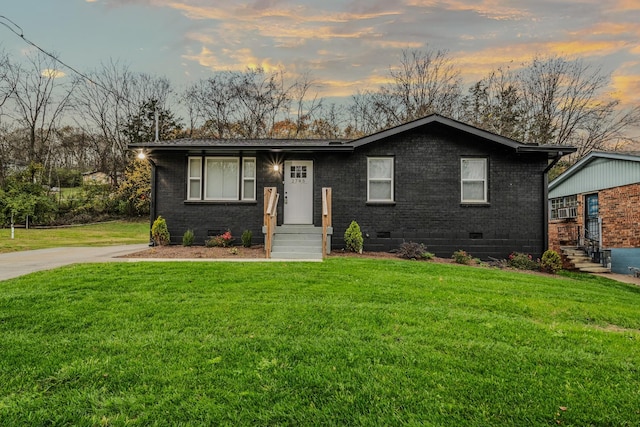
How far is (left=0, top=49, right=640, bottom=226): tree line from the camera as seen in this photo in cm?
2617

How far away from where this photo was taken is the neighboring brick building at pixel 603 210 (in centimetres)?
1229

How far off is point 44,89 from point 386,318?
Answer: 34824 mm

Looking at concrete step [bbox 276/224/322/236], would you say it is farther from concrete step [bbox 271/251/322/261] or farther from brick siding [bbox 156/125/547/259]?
concrete step [bbox 271/251/322/261]

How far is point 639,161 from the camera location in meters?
12.0

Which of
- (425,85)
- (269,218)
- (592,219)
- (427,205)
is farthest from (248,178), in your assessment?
(425,85)

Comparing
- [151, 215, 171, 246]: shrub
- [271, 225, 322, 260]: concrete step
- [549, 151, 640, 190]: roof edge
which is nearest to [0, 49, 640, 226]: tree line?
[549, 151, 640, 190]: roof edge

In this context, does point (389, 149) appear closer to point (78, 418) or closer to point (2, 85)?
point (78, 418)

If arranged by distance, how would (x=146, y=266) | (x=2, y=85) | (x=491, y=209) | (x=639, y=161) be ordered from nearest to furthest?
(x=146, y=266)
(x=491, y=209)
(x=639, y=161)
(x=2, y=85)

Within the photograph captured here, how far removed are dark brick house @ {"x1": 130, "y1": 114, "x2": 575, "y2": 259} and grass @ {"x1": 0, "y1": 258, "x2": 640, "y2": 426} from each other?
18.3ft

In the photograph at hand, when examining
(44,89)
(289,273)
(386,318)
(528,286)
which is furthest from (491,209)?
(44,89)

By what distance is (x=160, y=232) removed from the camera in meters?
11.0

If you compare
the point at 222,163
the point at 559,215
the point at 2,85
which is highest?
the point at 2,85

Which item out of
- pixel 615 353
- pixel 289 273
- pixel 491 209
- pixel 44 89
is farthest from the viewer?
pixel 44 89

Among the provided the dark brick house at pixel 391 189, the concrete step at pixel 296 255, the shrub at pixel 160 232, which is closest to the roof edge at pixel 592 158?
the dark brick house at pixel 391 189
